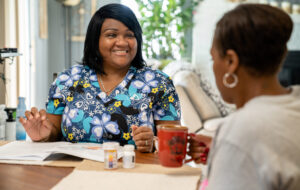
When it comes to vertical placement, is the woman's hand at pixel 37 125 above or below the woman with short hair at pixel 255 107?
below

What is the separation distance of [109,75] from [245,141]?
0.99m

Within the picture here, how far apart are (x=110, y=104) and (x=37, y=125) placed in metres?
0.29

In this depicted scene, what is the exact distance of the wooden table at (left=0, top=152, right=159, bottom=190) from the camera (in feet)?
2.73

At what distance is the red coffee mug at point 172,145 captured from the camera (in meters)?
0.80

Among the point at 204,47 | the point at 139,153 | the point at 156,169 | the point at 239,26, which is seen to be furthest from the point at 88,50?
the point at 204,47

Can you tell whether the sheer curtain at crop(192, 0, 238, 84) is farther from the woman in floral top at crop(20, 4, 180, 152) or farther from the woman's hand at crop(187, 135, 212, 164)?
the woman's hand at crop(187, 135, 212, 164)

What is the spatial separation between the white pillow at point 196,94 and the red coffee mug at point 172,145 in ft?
7.71

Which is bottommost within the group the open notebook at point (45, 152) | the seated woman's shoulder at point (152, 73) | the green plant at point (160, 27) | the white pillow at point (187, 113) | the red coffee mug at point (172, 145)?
the white pillow at point (187, 113)

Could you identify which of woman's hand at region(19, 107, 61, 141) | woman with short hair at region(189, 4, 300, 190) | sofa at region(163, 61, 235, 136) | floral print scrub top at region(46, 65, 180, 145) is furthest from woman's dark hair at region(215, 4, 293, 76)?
sofa at region(163, 61, 235, 136)

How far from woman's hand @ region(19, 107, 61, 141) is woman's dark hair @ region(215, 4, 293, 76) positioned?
878 mm

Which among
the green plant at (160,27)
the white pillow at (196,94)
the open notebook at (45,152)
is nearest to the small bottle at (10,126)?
the open notebook at (45,152)

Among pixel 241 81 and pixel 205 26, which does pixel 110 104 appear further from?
pixel 205 26

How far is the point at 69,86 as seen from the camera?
1390 millimetres

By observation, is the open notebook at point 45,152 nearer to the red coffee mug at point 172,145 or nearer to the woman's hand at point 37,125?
the woman's hand at point 37,125
